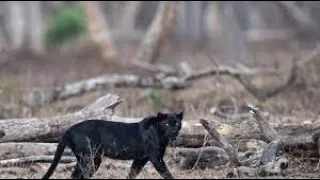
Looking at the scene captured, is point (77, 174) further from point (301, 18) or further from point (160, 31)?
point (301, 18)

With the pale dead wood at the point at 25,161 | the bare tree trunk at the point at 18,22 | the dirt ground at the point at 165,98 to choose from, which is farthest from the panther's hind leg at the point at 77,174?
the bare tree trunk at the point at 18,22

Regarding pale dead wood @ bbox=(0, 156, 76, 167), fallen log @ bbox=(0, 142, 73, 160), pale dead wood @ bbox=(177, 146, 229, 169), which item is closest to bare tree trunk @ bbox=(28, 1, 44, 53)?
fallen log @ bbox=(0, 142, 73, 160)

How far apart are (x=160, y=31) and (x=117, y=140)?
43.4 ft

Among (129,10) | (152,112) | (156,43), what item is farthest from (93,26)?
(129,10)

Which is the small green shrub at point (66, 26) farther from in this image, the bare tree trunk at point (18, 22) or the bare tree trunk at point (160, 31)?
the bare tree trunk at point (160, 31)

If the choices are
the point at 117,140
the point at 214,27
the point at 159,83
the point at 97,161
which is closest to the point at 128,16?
the point at 214,27

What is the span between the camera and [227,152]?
9.98 meters

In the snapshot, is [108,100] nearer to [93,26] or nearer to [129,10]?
[93,26]

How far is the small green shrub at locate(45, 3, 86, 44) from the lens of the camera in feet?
92.2

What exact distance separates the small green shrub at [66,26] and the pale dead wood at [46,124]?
16.5 meters

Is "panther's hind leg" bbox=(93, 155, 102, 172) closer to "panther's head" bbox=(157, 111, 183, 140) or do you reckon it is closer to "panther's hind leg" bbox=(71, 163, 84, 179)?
"panther's hind leg" bbox=(71, 163, 84, 179)

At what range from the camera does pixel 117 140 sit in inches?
364

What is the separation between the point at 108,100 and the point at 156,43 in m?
11.0

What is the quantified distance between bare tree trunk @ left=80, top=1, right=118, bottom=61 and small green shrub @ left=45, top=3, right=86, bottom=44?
2.28 meters
